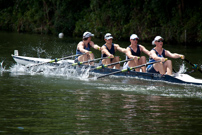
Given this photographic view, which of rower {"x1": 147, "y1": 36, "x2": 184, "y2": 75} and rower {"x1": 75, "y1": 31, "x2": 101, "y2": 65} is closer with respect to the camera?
rower {"x1": 147, "y1": 36, "x2": 184, "y2": 75}

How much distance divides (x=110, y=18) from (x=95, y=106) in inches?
1021

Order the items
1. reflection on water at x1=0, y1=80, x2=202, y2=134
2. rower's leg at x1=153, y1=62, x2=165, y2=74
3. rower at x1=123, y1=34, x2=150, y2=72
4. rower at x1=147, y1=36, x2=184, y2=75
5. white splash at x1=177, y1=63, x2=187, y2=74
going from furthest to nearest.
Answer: white splash at x1=177, y1=63, x2=187, y2=74, rower at x1=123, y1=34, x2=150, y2=72, rower's leg at x1=153, y1=62, x2=165, y2=74, rower at x1=147, y1=36, x2=184, y2=75, reflection on water at x1=0, y1=80, x2=202, y2=134

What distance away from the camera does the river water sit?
23.2 feet

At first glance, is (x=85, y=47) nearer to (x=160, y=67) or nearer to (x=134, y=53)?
(x=134, y=53)

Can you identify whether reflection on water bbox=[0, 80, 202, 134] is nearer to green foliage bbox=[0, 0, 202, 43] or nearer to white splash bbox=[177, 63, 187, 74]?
white splash bbox=[177, 63, 187, 74]

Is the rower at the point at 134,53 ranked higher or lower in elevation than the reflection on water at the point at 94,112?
higher

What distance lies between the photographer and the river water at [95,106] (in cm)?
709

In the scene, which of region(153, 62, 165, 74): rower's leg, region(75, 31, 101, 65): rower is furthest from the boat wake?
region(153, 62, 165, 74): rower's leg

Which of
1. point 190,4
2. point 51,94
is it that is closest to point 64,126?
point 51,94

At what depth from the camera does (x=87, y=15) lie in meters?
37.8

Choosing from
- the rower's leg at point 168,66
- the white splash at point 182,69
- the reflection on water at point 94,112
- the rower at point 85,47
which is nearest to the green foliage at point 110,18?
the white splash at point 182,69

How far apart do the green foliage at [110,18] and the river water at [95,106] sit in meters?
15.4

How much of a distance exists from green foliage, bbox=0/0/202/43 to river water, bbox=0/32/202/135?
50.6 ft

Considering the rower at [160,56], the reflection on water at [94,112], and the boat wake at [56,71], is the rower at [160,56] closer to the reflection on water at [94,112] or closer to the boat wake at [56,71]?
the reflection on water at [94,112]
